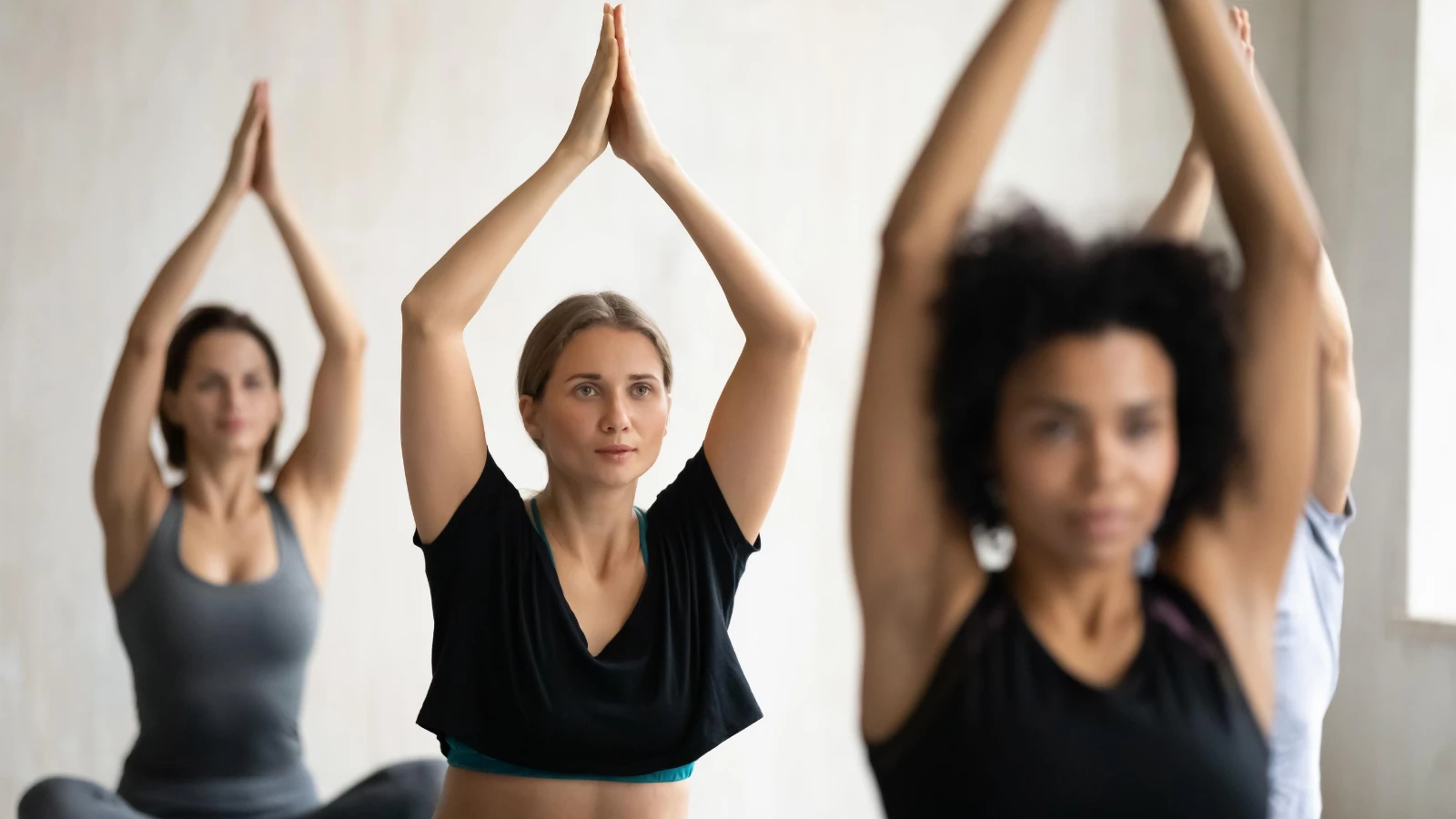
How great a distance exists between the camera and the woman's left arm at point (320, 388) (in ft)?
9.27

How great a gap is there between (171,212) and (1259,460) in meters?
2.99

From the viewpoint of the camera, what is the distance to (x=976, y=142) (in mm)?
1146

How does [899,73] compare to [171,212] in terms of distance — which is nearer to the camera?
[171,212]

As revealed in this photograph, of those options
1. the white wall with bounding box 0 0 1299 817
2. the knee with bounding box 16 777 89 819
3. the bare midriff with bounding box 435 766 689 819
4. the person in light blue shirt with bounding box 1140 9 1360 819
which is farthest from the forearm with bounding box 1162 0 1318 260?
the white wall with bounding box 0 0 1299 817

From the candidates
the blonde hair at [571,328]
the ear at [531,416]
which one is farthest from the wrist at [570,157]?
the ear at [531,416]

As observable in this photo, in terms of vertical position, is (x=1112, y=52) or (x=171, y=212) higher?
(x=1112, y=52)

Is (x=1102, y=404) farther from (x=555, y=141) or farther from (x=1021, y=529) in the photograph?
(x=555, y=141)

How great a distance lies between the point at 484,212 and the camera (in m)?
3.81

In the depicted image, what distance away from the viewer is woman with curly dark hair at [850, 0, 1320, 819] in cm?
107

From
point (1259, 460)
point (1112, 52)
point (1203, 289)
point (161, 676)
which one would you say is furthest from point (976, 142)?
point (1112, 52)

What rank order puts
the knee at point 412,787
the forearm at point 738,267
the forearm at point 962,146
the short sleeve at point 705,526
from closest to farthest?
the forearm at point 962,146 → the forearm at point 738,267 → the short sleeve at point 705,526 → the knee at point 412,787

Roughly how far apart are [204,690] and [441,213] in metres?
1.47

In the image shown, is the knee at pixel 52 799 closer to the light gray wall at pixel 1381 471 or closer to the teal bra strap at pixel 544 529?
the teal bra strap at pixel 544 529

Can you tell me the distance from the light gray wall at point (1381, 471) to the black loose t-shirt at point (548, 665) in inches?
105
